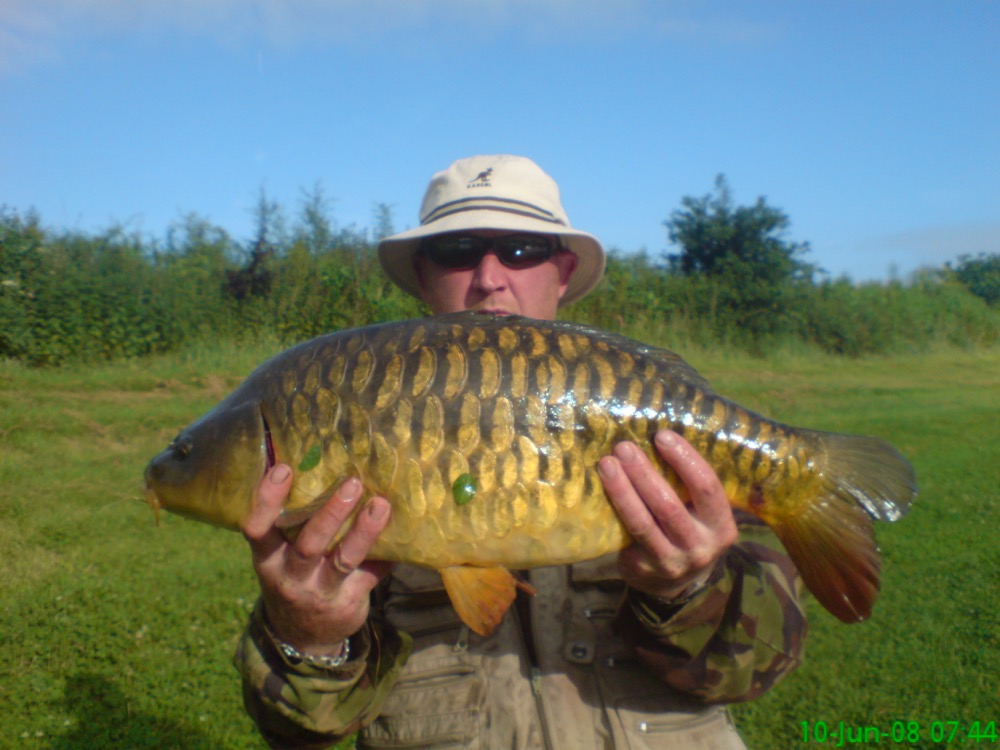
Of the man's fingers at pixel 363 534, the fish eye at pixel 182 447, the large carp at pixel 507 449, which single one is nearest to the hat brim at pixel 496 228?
the large carp at pixel 507 449

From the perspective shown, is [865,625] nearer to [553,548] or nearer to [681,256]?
[553,548]

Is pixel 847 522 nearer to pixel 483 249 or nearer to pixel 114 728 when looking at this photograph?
pixel 483 249

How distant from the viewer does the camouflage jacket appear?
5.25ft

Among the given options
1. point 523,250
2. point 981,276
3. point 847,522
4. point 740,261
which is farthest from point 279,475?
point 981,276

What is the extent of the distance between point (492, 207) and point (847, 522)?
43.5 inches

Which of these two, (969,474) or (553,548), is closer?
(553,548)

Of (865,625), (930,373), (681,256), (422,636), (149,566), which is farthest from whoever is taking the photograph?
(681,256)

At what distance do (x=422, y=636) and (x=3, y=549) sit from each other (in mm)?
3918

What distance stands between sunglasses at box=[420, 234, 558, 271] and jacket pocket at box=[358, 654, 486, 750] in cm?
93

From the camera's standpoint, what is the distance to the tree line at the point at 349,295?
390 inches

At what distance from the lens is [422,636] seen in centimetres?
176

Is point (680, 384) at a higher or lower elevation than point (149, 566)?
higher

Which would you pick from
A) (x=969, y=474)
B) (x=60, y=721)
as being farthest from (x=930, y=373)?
(x=60, y=721)

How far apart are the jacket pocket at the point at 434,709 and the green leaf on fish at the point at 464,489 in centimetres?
43
